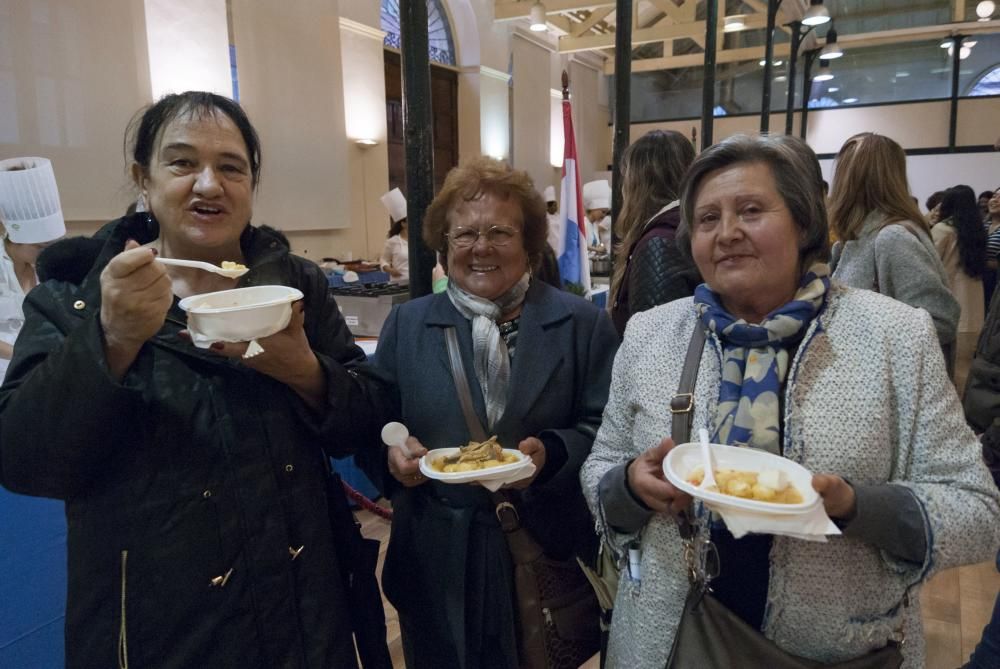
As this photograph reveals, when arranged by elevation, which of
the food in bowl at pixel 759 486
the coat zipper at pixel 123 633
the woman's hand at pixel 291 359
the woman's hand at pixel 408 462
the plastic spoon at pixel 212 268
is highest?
the plastic spoon at pixel 212 268

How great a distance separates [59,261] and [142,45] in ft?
17.7

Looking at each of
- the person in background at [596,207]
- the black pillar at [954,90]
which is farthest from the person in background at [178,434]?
the black pillar at [954,90]

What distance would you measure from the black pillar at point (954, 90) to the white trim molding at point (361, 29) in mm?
11717

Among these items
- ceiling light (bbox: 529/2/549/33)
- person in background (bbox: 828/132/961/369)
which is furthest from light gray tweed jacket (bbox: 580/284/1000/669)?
ceiling light (bbox: 529/2/549/33)

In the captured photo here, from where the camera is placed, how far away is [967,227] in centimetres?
570

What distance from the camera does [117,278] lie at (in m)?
1.10

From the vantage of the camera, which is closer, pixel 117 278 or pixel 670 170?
pixel 117 278

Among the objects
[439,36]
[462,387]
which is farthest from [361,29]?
[462,387]

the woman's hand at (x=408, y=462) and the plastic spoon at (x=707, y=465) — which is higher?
the plastic spoon at (x=707, y=465)

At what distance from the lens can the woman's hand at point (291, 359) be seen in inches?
50.2

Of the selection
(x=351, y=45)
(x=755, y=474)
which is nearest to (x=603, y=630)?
(x=755, y=474)

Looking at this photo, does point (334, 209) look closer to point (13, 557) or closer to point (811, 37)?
point (13, 557)

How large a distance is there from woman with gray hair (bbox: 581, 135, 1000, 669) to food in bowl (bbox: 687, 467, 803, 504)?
46 mm

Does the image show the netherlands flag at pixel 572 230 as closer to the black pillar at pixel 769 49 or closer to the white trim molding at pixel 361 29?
the black pillar at pixel 769 49
